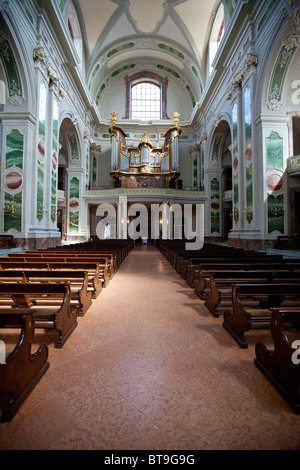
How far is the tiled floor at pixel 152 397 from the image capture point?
142 cm

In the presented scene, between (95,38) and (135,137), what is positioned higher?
(95,38)

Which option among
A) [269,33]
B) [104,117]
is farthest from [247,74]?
[104,117]

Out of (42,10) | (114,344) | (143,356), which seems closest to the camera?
(143,356)

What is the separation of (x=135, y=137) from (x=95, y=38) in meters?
8.09

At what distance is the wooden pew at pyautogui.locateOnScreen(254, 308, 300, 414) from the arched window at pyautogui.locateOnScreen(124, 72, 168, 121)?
78.1 feet

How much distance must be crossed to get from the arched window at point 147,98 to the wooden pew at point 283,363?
78.1 ft

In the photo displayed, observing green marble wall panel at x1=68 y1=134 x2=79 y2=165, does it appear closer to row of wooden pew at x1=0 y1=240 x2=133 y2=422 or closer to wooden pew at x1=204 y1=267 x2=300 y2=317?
row of wooden pew at x1=0 y1=240 x2=133 y2=422

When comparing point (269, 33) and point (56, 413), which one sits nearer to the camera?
A: point (56, 413)

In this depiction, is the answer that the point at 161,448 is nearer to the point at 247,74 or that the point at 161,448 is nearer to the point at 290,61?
the point at 290,61

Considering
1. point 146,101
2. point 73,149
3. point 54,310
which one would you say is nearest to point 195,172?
point 146,101

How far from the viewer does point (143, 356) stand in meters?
2.38

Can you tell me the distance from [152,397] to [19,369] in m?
0.97

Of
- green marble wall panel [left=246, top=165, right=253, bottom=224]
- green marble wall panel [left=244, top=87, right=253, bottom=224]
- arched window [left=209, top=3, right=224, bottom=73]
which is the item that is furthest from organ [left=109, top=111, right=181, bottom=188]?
green marble wall panel [left=246, top=165, right=253, bottom=224]

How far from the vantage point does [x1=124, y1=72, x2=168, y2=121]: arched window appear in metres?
22.5
